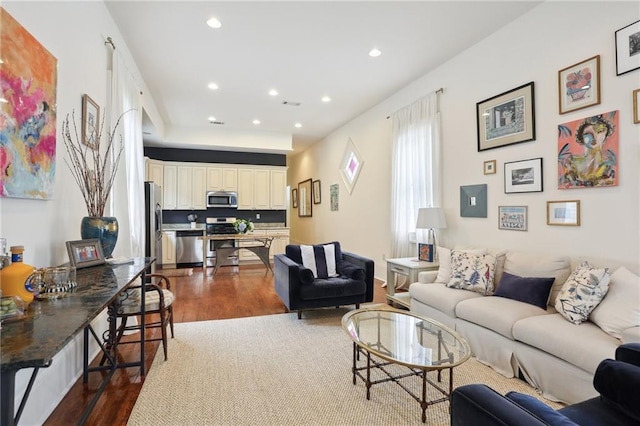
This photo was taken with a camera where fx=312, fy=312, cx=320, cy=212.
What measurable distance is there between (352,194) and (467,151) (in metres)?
3.06

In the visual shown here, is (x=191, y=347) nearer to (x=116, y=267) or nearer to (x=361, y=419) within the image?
(x=116, y=267)

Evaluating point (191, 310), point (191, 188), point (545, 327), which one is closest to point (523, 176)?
point (545, 327)

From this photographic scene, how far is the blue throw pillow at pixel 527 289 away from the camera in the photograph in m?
2.56

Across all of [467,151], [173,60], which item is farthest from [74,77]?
[467,151]

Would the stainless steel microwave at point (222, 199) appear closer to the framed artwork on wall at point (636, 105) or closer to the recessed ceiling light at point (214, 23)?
the recessed ceiling light at point (214, 23)

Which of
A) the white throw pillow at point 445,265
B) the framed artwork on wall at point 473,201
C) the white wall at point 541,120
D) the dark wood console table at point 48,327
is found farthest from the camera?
the framed artwork on wall at point 473,201

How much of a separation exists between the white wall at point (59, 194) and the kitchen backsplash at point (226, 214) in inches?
194

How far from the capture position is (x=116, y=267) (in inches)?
86.6

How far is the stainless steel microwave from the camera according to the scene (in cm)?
744

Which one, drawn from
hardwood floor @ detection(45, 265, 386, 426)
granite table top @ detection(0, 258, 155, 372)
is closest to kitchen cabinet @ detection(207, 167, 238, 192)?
hardwood floor @ detection(45, 265, 386, 426)

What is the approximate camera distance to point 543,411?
1.03m

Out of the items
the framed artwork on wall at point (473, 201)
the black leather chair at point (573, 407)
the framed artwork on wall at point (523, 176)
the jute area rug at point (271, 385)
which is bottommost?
the jute area rug at point (271, 385)

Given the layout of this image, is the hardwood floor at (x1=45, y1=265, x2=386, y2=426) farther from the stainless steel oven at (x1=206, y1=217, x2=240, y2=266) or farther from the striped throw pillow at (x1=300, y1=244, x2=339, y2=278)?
the striped throw pillow at (x1=300, y1=244, x2=339, y2=278)

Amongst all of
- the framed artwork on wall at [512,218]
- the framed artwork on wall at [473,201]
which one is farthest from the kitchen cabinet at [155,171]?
the framed artwork on wall at [512,218]
